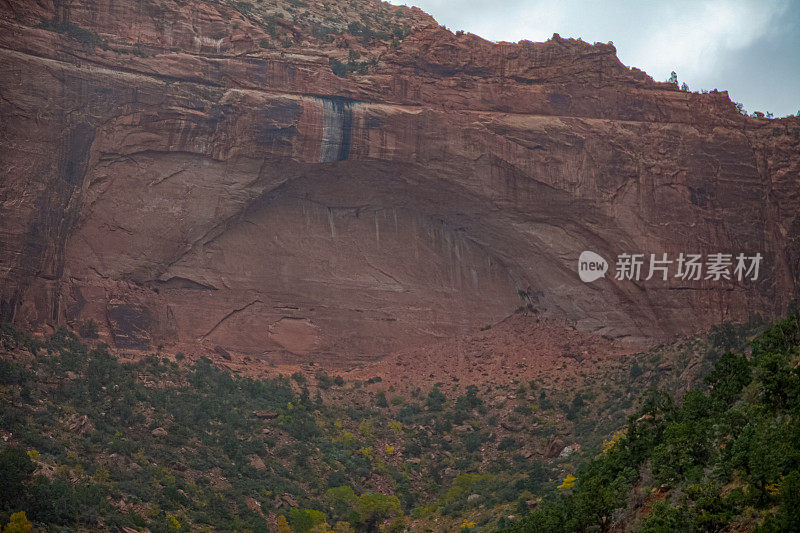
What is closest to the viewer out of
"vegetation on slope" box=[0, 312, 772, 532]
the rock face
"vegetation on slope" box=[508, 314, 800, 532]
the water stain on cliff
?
"vegetation on slope" box=[508, 314, 800, 532]

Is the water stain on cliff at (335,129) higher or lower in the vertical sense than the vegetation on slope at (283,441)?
higher

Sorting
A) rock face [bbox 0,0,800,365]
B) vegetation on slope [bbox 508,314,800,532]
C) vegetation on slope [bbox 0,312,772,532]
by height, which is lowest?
vegetation on slope [bbox 0,312,772,532]

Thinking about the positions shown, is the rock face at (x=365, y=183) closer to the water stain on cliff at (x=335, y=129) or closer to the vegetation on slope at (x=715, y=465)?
the water stain on cliff at (x=335, y=129)

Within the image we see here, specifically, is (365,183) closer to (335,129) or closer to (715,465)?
(335,129)

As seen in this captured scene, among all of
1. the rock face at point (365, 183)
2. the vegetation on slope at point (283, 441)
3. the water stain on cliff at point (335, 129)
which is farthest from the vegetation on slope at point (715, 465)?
the water stain on cliff at point (335, 129)

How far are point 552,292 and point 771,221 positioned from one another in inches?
413

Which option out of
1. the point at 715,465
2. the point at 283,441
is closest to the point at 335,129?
the point at 283,441

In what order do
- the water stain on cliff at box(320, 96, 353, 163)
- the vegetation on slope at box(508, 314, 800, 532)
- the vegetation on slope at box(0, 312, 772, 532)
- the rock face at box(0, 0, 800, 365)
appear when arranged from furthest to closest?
the water stain on cliff at box(320, 96, 353, 163), the rock face at box(0, 0, 800, 365), the vegetation on slope at box(0, 312, 772, 532), the vegetation on slope at box(508, 314, 800, 532)

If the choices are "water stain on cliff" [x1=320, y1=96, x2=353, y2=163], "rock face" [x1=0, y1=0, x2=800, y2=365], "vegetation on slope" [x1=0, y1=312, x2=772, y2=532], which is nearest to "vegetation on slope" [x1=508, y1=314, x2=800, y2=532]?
"vegetation on slope" [x1=0, y1=312, x2=772, y2=532]

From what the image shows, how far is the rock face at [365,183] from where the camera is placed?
32.9 m

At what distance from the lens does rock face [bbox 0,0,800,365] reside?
1294 inches

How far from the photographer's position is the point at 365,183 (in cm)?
3722

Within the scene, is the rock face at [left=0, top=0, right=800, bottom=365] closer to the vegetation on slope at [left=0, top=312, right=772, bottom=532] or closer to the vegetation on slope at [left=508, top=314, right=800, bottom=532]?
the vegetation on slope at [left=0, top=312, right=772, bottom=532]

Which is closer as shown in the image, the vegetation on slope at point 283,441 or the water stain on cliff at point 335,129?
the vegetation on slope at point 283,441
